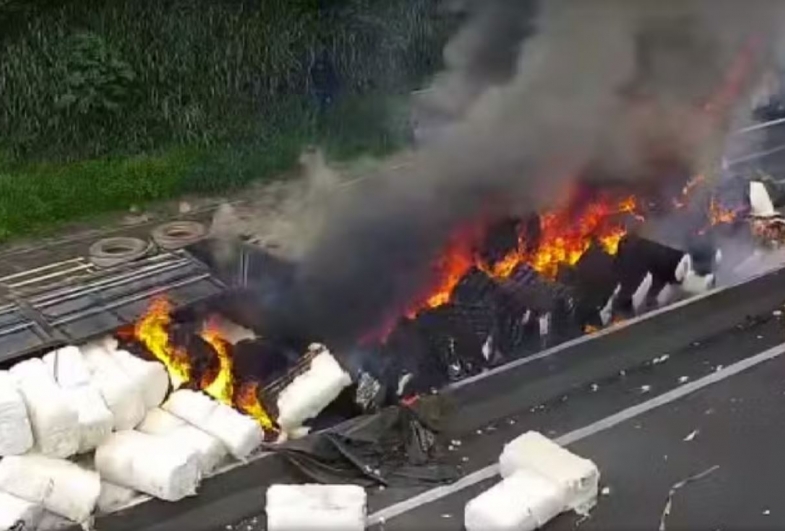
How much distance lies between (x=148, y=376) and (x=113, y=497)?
75 cm

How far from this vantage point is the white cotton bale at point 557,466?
6145 millimetres

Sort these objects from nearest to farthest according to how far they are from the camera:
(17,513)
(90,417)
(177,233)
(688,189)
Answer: (17,513) < (90,417) < (688,189) < (177,233)

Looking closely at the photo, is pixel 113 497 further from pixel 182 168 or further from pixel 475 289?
pixel 182 168

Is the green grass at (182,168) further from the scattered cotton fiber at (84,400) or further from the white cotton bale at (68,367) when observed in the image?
the scattered cotton fiber at (84,400)

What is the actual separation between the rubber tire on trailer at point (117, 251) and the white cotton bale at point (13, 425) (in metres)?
Answer: 2.90

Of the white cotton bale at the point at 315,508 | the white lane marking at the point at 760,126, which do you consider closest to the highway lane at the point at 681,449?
the white cotton bale at the point at 315,508

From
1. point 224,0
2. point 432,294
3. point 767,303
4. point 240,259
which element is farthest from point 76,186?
point 767,303

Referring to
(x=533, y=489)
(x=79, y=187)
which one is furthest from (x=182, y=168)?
(x=533, y=489)

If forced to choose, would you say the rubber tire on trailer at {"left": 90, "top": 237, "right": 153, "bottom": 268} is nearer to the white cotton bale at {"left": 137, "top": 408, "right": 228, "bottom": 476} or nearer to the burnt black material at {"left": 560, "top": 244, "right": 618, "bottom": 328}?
the white cotton bale at {"left": 137, "top": 408, "right": 228, "bottom": 476}

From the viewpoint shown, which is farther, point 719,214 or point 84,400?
point 719,214

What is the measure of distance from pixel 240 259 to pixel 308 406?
65.6 inches

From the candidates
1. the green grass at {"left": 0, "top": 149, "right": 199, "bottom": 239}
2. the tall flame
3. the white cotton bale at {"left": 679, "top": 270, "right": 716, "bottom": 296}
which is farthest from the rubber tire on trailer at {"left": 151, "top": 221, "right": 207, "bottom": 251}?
the white cotton bale at {"left": 679, "top": 270, "right": 716, "bottom": 296}

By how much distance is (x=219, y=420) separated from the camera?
258 inches

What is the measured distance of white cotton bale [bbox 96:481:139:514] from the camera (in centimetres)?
612
